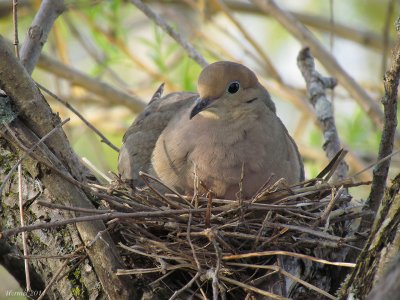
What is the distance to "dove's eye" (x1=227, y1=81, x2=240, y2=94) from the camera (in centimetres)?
399

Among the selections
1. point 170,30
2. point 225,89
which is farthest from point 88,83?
point 225,89

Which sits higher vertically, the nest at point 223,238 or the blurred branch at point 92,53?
the blurred branch at point 92,53

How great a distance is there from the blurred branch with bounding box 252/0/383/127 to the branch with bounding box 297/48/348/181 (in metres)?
0.06

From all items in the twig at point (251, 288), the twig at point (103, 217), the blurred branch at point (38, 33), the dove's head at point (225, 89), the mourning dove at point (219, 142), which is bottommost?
the twig at point (251, 288)

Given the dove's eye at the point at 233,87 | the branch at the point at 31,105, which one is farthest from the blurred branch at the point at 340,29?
the branch at the point at 31,105

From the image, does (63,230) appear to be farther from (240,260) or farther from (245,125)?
(245,125)

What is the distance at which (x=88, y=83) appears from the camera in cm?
489

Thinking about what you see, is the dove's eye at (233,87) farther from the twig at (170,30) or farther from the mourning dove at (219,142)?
the twig at (170,30)

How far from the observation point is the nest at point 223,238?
3037mm

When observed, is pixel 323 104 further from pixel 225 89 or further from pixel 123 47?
pixel 123 47

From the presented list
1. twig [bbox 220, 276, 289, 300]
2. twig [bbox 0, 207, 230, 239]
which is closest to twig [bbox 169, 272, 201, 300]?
twig [bbox 220, 276, 289, 300]

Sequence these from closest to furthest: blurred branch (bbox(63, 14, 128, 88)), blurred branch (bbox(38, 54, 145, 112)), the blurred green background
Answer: blurred branch (bbox(38, 54, 145, 112)) < the blurred green background < blurred branch (bbox(63, 14, 128, 88))

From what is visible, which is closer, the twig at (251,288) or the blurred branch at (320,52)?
the twig at (251,288)

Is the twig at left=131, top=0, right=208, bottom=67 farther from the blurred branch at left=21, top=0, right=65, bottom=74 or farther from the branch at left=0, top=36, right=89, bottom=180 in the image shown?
the branch at left=0, top=36, right=89, bottom=180
